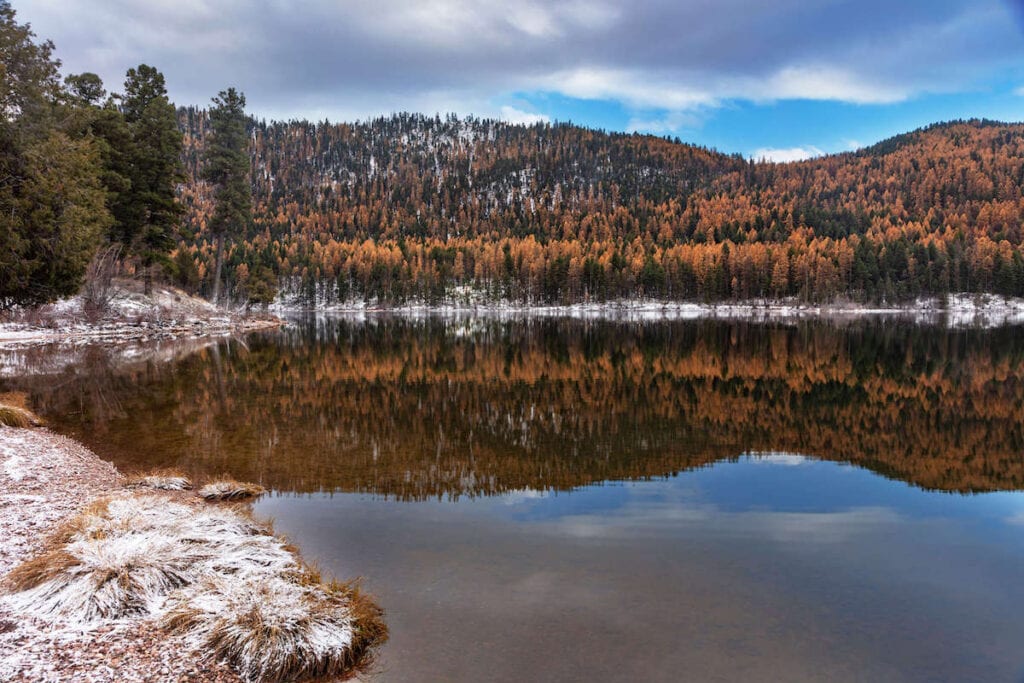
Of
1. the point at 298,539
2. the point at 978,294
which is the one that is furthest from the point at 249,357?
the point at 978,294

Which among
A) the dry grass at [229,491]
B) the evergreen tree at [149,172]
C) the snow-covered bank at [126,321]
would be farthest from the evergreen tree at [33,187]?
the evergreen tree at [149,172]

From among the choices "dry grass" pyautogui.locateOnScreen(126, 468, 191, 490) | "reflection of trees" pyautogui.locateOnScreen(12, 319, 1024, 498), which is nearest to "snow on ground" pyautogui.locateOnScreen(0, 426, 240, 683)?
"dry grass" pyautogui.locateOnScreen(126, 468, 191, 490)

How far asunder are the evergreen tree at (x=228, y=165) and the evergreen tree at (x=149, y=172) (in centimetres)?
1042

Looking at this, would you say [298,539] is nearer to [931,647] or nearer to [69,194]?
[931,647]

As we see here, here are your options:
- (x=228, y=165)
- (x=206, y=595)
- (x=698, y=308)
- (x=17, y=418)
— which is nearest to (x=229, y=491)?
(x=206, y=595)

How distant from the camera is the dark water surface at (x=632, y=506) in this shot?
706 cm

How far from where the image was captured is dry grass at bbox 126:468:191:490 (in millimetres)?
11977

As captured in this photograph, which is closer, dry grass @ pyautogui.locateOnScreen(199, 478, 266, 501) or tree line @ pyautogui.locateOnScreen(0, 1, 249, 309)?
dry grass @ pyautogui.locateOnScreen(199, 478, 266, 501)

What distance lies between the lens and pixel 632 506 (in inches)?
469

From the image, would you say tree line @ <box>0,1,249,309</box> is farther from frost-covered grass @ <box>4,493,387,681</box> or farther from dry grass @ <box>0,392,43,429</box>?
frost-covered grass @ <box>4,493,387,681</box>

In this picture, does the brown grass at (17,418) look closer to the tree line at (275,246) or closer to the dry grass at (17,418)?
the dry grass at (17,418)

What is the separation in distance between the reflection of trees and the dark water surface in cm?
13

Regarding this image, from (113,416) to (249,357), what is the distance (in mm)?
18515

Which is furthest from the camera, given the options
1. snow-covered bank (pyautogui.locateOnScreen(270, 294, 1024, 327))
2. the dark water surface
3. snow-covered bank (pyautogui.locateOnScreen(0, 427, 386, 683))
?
snow-covered bank (pyautogui.locateOnScreen(270, 294, 1024, 327))
